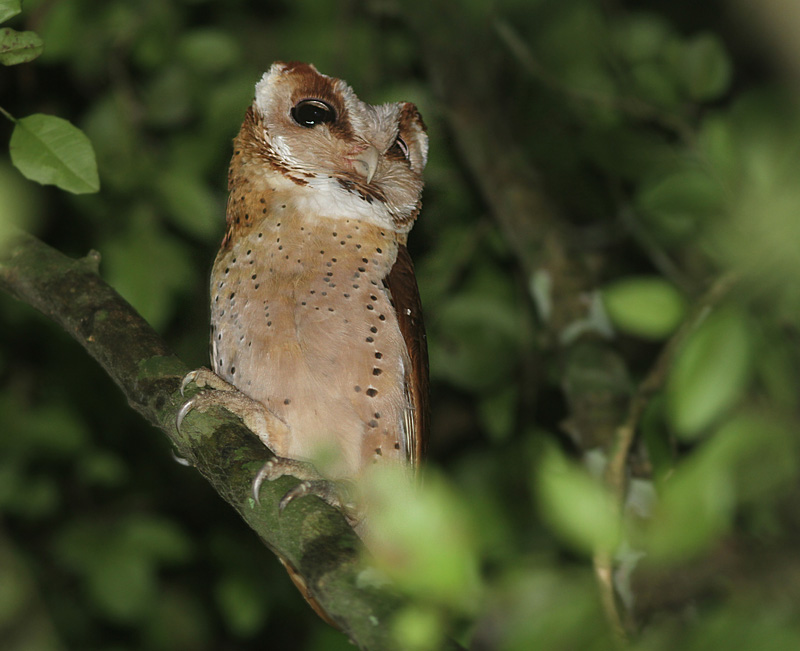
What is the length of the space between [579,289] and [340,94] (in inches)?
48.1

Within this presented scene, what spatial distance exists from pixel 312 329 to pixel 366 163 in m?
0.50

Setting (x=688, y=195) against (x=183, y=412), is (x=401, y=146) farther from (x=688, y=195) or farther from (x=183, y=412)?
(x=183, y=412)

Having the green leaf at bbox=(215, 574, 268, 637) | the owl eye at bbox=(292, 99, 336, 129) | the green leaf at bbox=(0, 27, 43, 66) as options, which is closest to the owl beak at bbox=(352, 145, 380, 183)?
the owl eye at bbox=(292, 99, 336, 129)

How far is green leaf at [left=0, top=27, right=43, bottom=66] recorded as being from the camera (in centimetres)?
169

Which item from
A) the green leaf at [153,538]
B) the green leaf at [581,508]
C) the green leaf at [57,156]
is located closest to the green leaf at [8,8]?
the green leaf at [57,156]

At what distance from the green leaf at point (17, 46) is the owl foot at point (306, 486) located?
97cm

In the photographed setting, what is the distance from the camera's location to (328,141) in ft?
7.89

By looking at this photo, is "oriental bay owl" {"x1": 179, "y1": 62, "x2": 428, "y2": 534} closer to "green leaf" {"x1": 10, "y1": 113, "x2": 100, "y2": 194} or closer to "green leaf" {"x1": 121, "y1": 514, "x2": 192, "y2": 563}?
"green leaf" {"x1": 10, "y1": 113, "x2": 100, "y2": 194}

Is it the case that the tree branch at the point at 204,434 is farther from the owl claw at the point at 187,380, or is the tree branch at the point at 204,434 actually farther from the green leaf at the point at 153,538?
the green leaf at the point at 153,538

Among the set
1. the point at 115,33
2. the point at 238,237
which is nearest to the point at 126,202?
the point at 115,33

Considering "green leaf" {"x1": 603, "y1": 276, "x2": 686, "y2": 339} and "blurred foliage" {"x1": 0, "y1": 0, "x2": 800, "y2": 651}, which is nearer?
"green leaf" {"x1": 603, "y1": 276, "x2": 686, "y2": 339}

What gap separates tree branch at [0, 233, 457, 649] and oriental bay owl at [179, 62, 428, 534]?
0.62ft

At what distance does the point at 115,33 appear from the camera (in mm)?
3697

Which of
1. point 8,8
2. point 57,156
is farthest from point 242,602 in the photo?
point 8,8
